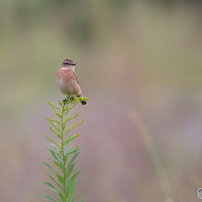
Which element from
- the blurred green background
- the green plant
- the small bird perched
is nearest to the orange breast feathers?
the small bird perched

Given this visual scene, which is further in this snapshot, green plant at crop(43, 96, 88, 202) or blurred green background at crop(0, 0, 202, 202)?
blurred green background at crop(0, 0, 202, 202)

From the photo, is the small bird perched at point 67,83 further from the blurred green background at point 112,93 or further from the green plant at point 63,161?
the green plant at point 63,161

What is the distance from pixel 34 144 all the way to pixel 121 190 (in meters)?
1.32

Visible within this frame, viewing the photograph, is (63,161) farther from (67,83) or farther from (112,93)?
(112,93)

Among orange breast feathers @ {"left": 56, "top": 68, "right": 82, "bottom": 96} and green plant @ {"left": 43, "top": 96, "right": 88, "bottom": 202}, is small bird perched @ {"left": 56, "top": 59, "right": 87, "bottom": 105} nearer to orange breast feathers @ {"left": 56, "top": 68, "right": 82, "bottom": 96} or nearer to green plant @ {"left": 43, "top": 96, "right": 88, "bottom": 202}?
orange breast feathers @ {"left": 56, "top": 68, "right": 82, "bottom": 96}

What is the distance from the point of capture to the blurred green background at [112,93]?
365cm

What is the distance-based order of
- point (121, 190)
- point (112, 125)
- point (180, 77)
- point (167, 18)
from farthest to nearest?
point (167, 18), point (180, 77), point (112, 125), point (121, 190)

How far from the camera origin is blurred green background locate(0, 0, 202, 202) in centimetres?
365

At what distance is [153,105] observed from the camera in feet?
17.9

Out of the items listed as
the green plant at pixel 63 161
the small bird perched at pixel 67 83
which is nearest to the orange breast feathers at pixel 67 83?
the small bird perched at pixel 67 83

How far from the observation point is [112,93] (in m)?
5.82

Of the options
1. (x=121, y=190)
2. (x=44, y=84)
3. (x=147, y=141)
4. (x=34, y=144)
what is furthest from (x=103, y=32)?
(x=147, y=141)

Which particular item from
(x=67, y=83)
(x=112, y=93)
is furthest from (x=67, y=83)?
(x=112, y=93)

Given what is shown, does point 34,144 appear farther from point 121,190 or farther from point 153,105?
point 153,105
